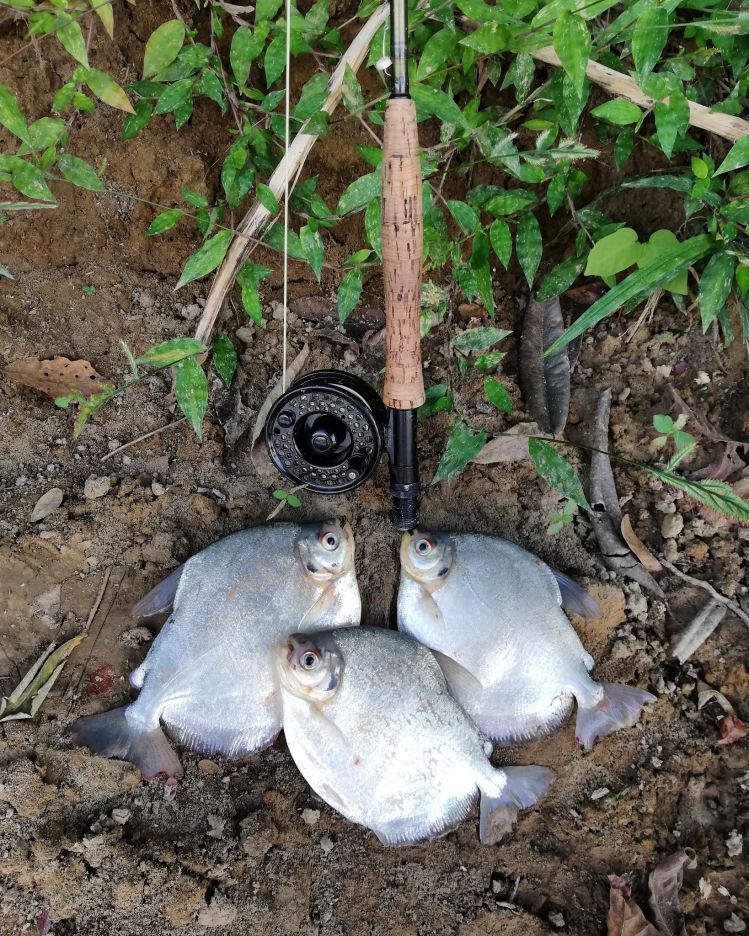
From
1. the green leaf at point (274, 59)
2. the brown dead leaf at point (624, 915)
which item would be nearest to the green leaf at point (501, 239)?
the green leaf at point (274, 59)

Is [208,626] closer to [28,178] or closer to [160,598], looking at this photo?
[160,598]

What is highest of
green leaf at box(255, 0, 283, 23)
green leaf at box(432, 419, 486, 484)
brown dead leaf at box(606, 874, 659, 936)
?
green leaf at box(255, 0, 283, 23)

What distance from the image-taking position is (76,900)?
2.48m

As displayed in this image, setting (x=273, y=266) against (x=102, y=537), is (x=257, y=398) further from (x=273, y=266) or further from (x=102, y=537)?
(x=102, y=537)

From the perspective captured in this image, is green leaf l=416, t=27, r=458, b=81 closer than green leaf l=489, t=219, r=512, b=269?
Yes

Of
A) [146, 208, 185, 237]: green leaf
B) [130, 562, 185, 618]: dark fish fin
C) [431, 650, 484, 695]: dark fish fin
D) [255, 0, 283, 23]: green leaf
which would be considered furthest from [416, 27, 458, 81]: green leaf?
[431, 650, 484, 695]: dark fish fin

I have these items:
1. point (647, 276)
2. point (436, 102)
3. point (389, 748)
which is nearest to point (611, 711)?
point (389, 748)

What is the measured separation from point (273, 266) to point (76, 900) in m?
2.50

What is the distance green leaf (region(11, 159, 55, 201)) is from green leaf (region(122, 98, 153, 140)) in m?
0.38

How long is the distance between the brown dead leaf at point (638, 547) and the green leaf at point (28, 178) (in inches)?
97.6

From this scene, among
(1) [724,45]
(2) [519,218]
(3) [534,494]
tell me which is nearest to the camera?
(1) [724,45]

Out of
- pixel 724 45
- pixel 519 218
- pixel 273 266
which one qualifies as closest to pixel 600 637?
pixel 519 218

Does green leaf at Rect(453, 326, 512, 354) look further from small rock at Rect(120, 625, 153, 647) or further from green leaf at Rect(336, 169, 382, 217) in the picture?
small rock at Rect(120, 625, 153, 647)

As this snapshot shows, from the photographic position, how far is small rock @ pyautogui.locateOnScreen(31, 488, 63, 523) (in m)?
2.73
